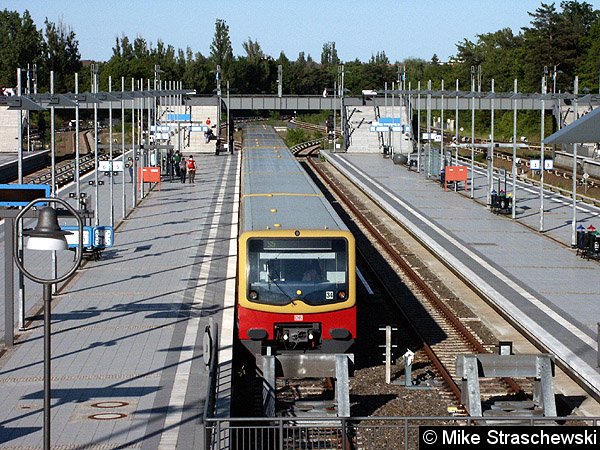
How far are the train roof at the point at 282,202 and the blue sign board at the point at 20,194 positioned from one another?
335 centimetres

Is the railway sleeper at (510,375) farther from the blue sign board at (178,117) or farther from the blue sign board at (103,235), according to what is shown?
the blue sign board at (178,117)

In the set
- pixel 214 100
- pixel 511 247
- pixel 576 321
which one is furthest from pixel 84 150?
pixel 576 321

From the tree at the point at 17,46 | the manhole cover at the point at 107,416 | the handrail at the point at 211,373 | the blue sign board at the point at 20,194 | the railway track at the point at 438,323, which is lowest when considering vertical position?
the railway track at the point at 438,323

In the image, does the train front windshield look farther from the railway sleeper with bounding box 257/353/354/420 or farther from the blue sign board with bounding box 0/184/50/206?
the blue sign board with bounding box 0/184/50/206

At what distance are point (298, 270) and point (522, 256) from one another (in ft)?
46.7

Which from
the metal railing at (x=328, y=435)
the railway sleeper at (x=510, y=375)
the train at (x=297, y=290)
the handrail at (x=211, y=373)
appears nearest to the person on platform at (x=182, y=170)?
the train at (x=297, y=290)

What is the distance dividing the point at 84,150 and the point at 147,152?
33.0m

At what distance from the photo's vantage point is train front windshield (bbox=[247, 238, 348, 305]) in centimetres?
1722

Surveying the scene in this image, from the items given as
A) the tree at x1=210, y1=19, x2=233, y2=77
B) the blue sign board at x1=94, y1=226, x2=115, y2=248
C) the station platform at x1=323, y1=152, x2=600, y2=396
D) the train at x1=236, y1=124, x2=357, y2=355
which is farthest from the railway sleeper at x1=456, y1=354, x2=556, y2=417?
the tree at x1=210, y1=19, x2=233, y2=77

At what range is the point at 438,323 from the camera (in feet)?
74.2

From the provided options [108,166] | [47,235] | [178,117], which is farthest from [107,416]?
[178,117]

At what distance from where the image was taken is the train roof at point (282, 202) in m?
18.1

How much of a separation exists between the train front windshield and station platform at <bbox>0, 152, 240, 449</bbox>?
142cm

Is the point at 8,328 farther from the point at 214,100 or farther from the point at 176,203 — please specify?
the point at 214,100
